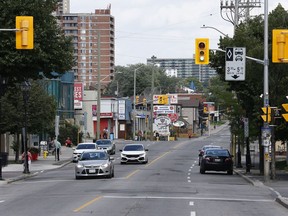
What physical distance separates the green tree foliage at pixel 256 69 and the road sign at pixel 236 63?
2.38m

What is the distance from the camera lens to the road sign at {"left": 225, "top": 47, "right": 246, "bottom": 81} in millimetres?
33875

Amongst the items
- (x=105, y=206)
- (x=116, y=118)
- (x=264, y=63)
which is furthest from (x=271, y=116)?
(x=116, y=118)

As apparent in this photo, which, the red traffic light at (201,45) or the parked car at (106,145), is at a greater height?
the red traffic light at (201,45)

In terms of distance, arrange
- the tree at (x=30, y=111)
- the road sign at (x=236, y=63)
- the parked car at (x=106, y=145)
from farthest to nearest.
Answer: the parked car at (x=106, y=145) < the tree at (x=30, y=111) < the road sign at (x=236, y=63)

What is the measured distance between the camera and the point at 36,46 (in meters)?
34.6

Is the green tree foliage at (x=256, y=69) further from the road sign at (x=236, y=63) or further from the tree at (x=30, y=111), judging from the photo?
the tree at (x=30, y=111)

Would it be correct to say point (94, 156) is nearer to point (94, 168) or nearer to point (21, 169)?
point (94, 168)

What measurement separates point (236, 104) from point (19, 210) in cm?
2913

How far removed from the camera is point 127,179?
3425 centimetres

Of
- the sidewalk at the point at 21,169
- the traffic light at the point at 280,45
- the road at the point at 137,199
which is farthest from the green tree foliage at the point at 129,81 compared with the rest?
the traffic light at the point at 280,45

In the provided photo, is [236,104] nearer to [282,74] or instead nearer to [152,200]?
[282,74]

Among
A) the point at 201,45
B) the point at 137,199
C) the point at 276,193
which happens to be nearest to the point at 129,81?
the point at 201,45

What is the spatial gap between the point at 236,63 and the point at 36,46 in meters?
9.69

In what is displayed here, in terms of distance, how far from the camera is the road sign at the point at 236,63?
33.9 m
